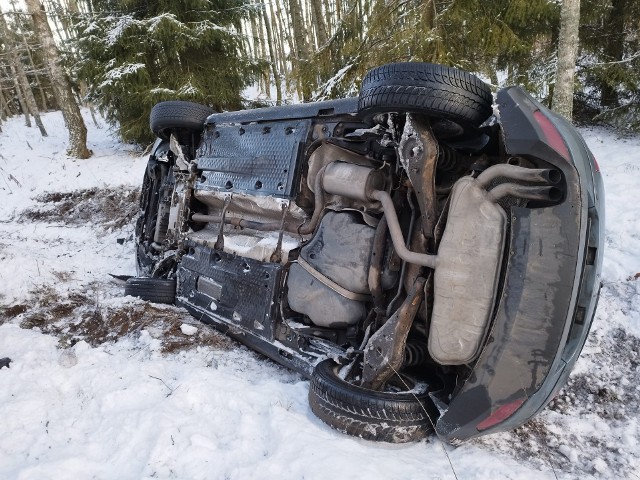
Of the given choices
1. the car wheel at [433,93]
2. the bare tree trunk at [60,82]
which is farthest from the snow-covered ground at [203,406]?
the bare tree trunk at [60,82]

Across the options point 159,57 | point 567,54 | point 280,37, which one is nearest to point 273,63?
point 159,57

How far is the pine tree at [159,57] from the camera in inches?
363

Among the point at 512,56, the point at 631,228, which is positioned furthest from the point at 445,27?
the point at 631,228

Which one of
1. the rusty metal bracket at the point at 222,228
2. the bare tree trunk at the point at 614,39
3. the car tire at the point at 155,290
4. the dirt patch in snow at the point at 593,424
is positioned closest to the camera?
the dirt patch in snow at the point at 593,424

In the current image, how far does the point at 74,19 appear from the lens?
10.1m

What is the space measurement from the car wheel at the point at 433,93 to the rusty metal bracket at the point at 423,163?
0.32 feet

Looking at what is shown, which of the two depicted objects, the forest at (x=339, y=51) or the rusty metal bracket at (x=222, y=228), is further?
the forest at (x=339, y=51)

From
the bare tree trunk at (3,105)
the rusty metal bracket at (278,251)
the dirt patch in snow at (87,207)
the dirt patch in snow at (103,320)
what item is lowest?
the dirt patch in snow at (87,207)

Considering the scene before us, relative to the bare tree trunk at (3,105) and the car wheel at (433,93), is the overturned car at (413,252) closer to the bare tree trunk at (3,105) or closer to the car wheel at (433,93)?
the car wheel at (433,93)

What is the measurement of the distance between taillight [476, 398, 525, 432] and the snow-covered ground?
0.17 metres

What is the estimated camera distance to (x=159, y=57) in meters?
9.91

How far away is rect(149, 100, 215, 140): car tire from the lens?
13.6ft

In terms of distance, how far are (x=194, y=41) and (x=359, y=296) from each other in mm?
8690

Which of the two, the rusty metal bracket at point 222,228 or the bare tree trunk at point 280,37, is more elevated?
the bare tree trunk at point 280,37
